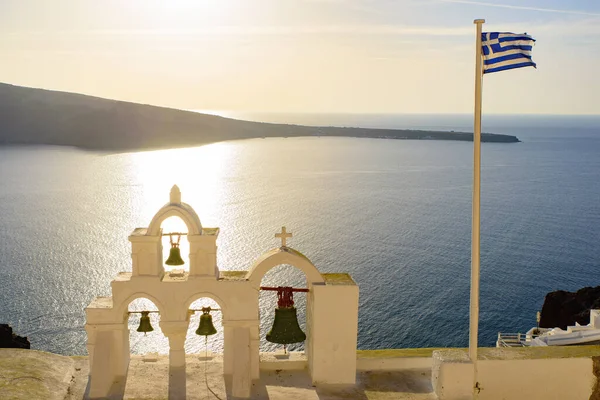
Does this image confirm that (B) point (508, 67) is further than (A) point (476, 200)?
No

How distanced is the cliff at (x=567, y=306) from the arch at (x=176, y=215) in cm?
3406

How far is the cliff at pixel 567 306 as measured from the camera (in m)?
39.7

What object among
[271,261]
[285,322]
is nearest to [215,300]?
[271,261]

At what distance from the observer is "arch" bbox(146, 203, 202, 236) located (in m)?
11.8

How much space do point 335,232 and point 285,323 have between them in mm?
53525

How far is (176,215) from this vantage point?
39.6 ft

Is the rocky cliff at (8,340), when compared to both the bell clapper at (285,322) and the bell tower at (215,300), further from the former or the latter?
the bell clapper at (285,322)

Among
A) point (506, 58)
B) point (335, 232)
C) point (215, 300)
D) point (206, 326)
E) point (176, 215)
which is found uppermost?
point (506, 58)

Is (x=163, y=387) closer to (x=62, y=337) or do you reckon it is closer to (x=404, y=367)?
(x=404, y=367)

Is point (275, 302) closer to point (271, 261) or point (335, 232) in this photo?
point (335, 232)

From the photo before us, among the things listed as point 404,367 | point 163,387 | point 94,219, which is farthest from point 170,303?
point 94,219

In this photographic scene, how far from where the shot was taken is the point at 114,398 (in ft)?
37.6

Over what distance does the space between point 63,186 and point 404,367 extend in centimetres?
9209

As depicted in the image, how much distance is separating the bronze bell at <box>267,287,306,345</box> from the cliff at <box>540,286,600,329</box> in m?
32.0
